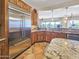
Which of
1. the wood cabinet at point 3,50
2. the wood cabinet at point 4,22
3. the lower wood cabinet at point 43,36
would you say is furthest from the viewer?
the lower wood cabinet at point 43,36

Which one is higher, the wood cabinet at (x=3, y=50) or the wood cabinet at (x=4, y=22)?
the wood cabinet at (x=4, y=22)

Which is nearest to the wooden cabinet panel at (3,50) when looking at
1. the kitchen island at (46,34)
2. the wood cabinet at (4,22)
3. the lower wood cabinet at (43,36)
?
the wood cabinet at (4,22)

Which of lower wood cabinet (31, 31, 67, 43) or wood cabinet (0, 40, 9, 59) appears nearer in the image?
wood cabinet (0, 40, 9, 59)

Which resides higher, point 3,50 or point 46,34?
point 46,34

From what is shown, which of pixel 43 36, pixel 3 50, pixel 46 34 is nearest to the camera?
pixel 3 50

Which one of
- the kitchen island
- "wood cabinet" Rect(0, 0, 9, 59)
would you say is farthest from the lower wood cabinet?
"wood cabinet" Rect(0, 0, 9, 59)

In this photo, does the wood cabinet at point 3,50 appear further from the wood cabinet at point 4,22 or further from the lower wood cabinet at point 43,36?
the lower wood cabinet at point 43,36

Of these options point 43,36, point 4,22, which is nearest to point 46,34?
point 43,36

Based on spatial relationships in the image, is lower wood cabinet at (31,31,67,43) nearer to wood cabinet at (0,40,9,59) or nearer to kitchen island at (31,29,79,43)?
kitchen island at (31,29,79,43)

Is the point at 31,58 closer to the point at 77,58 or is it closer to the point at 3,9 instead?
the point at 3,9

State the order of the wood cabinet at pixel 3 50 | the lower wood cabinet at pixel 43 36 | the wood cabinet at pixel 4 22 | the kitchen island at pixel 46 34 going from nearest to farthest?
the wood cabinet at pixel 3 50, the wood cabinet at pixel 4 22, the kitchen island at pixel 46 34, the lower wood cabinet at pixel 43 36

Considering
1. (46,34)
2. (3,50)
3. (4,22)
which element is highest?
(4,22)

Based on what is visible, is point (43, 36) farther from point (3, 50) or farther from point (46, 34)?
point (3, 50)

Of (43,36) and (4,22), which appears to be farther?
(43,36)
